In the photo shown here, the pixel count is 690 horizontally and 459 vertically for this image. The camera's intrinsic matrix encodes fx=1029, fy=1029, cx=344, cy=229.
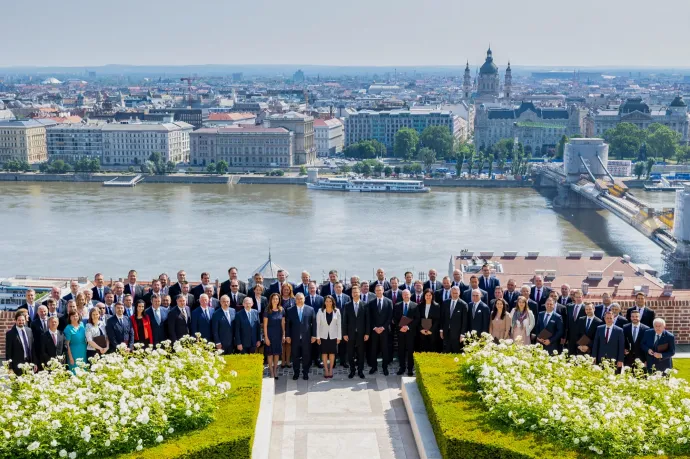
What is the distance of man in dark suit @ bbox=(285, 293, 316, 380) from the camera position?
4648mm

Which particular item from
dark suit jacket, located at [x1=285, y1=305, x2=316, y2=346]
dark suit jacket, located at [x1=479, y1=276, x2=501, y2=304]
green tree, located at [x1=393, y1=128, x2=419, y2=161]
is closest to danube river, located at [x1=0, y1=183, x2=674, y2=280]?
green tree, located at [x1=393, y1=128, x2=419, y2=161]

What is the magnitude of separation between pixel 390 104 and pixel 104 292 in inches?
1958

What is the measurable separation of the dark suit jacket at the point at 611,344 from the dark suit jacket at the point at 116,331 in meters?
2.01

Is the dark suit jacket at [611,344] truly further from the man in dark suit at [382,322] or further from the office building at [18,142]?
the office building at [18,142]

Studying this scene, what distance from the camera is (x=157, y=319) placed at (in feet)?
15.0

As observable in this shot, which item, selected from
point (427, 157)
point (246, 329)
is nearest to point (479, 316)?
point (246, 329)

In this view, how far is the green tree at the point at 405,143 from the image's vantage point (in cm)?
4081

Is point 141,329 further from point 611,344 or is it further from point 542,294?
point 611,344

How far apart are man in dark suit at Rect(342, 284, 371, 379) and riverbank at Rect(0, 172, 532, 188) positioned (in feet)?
91.2

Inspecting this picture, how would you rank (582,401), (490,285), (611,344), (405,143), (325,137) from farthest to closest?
(325,137) → (405,143) → (490,285) → (611,344) → (582,401)

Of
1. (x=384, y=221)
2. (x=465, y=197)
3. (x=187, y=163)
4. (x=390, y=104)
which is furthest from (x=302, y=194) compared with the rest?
(x=390, y=104)

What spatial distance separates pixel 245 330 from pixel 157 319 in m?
0.39

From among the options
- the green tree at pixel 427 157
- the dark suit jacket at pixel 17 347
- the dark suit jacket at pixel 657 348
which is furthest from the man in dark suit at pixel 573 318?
the green tree at pixel 427 157

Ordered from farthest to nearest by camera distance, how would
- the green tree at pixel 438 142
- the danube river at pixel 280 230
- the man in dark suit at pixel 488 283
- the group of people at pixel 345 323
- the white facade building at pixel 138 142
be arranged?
the green tree at pixel 438 142
the white facade building at pixel 138 142
the danube river at pixel 280 230
the man in dark suit at pixel 488 283
the group of people at pixel 345 323
